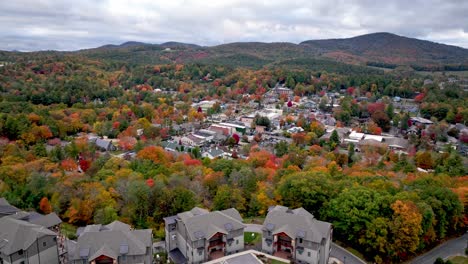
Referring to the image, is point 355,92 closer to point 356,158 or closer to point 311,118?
point 311,118

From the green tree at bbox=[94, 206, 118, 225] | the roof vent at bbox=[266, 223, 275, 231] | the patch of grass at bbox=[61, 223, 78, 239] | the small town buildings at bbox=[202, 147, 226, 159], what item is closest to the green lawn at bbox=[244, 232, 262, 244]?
the roof vent at bbox=[266, 223, 275, 231]

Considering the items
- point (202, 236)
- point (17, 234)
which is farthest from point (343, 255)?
point (17, 234)

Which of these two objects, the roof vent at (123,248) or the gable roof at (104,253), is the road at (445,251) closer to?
the roof vent at (123,248)

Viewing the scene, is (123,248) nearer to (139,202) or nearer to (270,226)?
(139,202)

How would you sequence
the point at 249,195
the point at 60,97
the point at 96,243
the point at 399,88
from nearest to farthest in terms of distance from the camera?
the point at 96,243 < the point at 249,195 < the point at 60,97 < the point at 399,88

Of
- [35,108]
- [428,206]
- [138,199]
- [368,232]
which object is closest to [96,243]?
[138,199]

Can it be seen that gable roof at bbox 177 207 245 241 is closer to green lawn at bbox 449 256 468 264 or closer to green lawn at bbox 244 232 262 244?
green lawn at bbox 244 232 262 244
